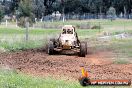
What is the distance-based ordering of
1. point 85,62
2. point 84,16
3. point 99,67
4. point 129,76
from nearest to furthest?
point 129,76 → point 99,67 → point 85,62 → point 84,16

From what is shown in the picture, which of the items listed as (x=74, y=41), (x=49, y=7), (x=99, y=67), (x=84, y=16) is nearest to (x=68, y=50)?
(x=74, y=41)

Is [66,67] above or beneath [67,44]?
beneath

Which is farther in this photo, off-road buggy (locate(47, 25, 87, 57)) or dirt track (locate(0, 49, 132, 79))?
off-road buggy (locate(47, 25, 87, 57))

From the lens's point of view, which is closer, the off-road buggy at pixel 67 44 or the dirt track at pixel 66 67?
the dirt track at pixel 66 67

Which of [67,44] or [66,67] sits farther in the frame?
[67,44]

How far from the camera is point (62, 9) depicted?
12200 cm

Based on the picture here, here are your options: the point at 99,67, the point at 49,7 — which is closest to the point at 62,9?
the point at 49,7

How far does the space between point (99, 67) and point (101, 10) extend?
328ft

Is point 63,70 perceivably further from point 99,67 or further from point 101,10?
point 101,10

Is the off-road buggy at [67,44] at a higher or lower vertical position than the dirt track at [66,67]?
higher

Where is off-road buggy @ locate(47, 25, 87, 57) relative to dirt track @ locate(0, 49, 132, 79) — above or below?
above

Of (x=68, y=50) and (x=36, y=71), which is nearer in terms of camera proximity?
(x=36, y=71)

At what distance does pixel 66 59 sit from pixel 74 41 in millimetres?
3458

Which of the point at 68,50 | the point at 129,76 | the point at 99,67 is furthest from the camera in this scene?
the point at 68,50
